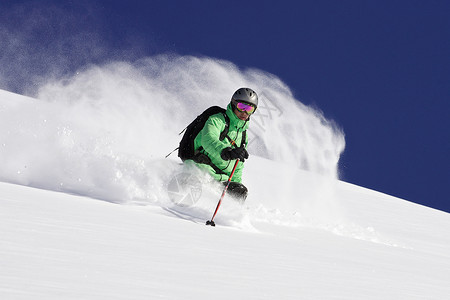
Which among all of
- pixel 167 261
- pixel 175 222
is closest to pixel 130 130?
pixel 175 222

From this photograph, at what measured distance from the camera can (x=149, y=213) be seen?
571 centimetres

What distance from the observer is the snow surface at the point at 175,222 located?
117 inches

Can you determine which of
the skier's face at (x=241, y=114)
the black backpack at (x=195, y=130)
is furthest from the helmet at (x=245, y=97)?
the black backpack at (x=195, y=130)

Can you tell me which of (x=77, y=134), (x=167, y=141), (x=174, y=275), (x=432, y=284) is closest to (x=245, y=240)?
(x=432, y=284)

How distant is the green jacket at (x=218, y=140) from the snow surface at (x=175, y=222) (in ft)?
0.95

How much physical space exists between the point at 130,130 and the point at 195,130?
783 cm

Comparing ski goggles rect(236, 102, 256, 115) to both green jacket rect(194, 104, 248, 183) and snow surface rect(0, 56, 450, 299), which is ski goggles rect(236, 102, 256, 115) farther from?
snow surface rect(0, 56, 450, 299)

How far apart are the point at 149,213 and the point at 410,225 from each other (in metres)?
8.69

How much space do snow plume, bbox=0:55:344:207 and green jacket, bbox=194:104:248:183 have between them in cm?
51

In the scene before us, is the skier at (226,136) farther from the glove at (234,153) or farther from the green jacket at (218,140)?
the glove at (234,153)

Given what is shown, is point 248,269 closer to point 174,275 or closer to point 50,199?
point 174,275

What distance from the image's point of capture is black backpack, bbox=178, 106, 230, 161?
7246 millimetres

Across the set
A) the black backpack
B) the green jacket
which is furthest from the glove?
the black backpack

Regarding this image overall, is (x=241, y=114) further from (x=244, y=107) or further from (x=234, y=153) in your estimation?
(x=234, y=153)
